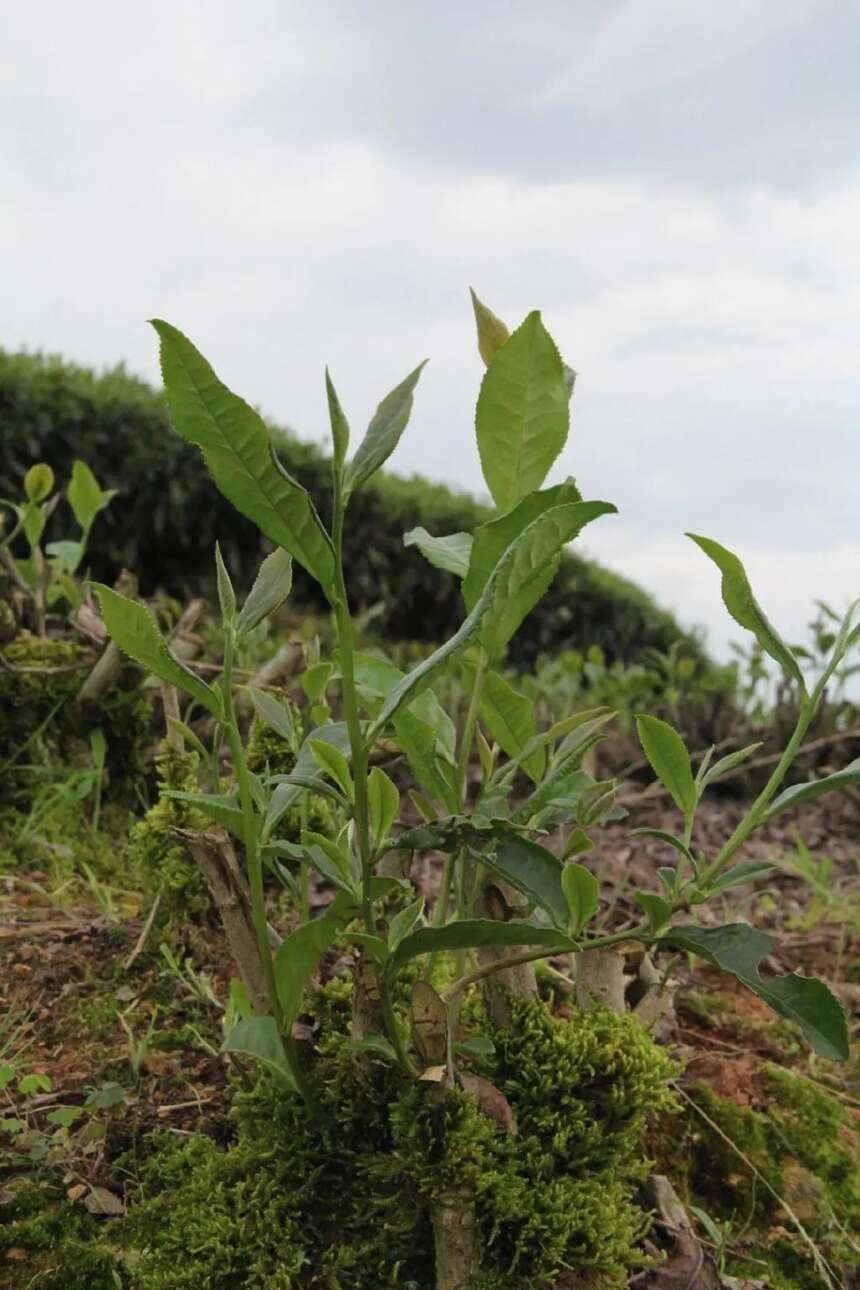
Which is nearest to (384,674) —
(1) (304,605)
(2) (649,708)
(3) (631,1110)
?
(3) (631,1110)

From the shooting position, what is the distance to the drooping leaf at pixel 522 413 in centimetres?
131

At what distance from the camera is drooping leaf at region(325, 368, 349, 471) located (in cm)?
108

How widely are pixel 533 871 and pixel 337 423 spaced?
1.92 ft

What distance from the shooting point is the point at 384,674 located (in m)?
1.50

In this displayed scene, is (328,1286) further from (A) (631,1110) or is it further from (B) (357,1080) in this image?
(A) (631,1110)

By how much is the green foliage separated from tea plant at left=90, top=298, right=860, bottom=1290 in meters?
4.02

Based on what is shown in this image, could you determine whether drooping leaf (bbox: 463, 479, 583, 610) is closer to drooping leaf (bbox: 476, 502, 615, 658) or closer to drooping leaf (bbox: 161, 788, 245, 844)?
drooping leaf (bbox: 476, 502, 615, 658)

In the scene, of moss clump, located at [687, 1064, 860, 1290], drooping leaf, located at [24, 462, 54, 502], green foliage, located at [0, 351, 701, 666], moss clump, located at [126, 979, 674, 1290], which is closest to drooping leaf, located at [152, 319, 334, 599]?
moss clump, located at [126, 979, 674, 1290]

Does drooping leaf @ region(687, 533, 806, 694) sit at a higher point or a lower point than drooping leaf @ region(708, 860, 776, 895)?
higher

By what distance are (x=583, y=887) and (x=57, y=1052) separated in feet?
3.53

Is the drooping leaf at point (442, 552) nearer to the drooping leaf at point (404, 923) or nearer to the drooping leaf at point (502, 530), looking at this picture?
the drooping leaf at point (502, 530)

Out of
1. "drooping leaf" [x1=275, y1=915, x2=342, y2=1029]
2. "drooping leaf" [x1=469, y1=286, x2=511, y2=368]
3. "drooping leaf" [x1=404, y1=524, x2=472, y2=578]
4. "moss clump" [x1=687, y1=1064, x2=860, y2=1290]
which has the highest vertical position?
"drooping leaf" [x1=469, y1=286, x2=511, y2=368]

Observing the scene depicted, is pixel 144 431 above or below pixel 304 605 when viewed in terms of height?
above

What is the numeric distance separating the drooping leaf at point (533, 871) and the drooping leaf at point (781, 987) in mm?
144
